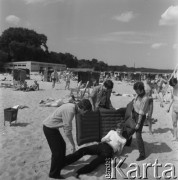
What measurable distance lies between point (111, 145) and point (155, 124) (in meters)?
3.39

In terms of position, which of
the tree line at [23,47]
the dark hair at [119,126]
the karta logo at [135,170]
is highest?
the tree line at [23,47]

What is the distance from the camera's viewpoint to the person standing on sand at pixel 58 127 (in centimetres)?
407

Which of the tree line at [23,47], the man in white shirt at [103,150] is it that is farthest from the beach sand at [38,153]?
the tree line at [23,47]

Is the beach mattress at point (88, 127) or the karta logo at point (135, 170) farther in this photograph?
the beach mattress at point (88, 127)

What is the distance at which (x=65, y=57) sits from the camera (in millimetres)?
91375

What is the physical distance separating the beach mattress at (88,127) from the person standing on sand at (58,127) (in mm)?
1001

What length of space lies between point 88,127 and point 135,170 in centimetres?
120

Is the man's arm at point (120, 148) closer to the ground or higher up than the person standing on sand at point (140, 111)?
closer to the ground

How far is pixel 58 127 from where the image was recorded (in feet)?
13.7

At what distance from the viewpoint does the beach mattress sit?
5.25m

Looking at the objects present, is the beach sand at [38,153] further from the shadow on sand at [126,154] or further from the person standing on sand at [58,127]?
the person standing on sand at [58,127]

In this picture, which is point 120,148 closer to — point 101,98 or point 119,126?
point 119,126

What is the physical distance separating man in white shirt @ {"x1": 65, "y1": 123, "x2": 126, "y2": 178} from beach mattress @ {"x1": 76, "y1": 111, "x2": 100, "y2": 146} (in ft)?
1.31

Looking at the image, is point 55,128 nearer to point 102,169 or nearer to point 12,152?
point 102,169
